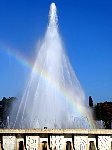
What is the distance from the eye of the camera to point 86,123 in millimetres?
40719

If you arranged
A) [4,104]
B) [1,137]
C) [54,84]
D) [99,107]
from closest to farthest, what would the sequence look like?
[1,137]
[54,84]
[99,107]
[4,104]

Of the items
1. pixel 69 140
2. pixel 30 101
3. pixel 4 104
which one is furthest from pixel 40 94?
pixel 4 104

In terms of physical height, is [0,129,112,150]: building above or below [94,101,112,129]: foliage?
below

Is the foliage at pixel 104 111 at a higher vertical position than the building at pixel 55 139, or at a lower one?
higher

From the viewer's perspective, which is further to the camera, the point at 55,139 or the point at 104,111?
the point at 104,111

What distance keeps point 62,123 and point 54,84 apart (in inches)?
163

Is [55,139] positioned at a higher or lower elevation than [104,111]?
lower

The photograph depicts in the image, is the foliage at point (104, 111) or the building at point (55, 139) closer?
the building at point (55, 139)

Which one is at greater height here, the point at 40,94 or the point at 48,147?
the point at 40,94

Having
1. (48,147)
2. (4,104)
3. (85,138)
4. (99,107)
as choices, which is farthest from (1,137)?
(4,104)

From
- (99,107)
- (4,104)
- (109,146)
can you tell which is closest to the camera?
(109,146)

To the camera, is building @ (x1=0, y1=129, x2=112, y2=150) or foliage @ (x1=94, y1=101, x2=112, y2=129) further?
foliage @ (x1=94, y1=101, x2=112, y2=129)

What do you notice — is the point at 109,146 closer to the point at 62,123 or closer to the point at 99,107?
the point at 62,123

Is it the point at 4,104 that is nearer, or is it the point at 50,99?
the point at 50,99
